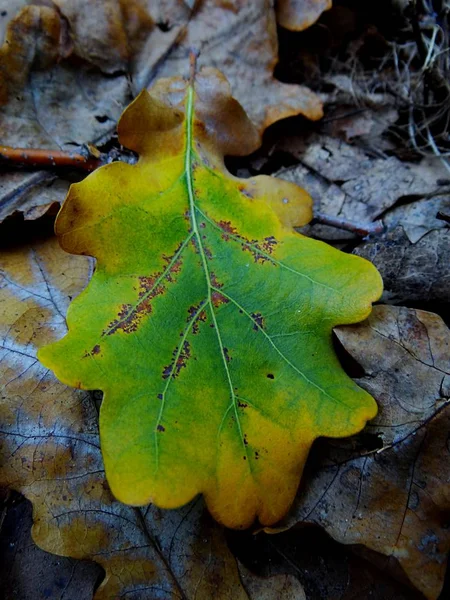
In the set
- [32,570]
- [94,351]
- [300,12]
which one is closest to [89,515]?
[32,570]

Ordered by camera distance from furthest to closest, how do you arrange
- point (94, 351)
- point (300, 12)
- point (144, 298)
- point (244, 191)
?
point (300, 12) < point (244, 191) < point (144, 298) < point (94, 351)

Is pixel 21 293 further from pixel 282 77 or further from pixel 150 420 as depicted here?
pixel 282 77

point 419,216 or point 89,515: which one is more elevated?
point 419,216

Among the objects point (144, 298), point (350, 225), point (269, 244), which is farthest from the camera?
point (350, 225)

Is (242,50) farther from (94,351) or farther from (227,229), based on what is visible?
(94,351)

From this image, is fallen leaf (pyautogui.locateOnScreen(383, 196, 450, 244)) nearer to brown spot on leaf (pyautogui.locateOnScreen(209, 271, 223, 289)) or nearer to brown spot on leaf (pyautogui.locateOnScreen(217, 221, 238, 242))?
brown spot on leaf (pyautogui.locateOnScreen(217, 221, 238, 242))

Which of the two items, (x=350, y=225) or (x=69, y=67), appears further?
(x=69, y=67)

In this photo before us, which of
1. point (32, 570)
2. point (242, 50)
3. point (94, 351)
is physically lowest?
point (32, 570)
